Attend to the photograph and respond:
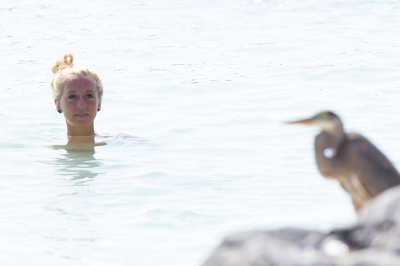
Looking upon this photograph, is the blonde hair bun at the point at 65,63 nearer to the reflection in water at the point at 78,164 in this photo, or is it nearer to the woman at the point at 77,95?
the woman at the point at 77,95

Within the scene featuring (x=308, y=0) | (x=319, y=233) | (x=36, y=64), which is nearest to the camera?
(x=319, y=233)

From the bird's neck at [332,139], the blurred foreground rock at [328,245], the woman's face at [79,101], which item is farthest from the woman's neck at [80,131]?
the blurred foreground rock at [328,245]

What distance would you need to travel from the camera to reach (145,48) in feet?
39.2

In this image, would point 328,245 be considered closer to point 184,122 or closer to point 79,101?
point 79,101

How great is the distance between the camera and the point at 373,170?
2859mm

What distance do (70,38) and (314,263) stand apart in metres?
11.6

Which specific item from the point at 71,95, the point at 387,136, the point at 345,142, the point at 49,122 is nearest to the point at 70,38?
the point at 49,122

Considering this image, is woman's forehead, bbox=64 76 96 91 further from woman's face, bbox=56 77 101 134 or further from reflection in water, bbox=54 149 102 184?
reflection in water, bbox=54 149 102 184

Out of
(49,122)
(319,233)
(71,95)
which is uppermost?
(319,233)

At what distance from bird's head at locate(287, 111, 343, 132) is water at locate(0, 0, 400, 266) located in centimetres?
146

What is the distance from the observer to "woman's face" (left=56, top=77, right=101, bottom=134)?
22.6 feet

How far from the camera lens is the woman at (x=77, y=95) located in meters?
6.91

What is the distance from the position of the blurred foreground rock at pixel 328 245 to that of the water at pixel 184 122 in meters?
2.18

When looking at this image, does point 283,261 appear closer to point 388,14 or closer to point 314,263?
point 314,263
